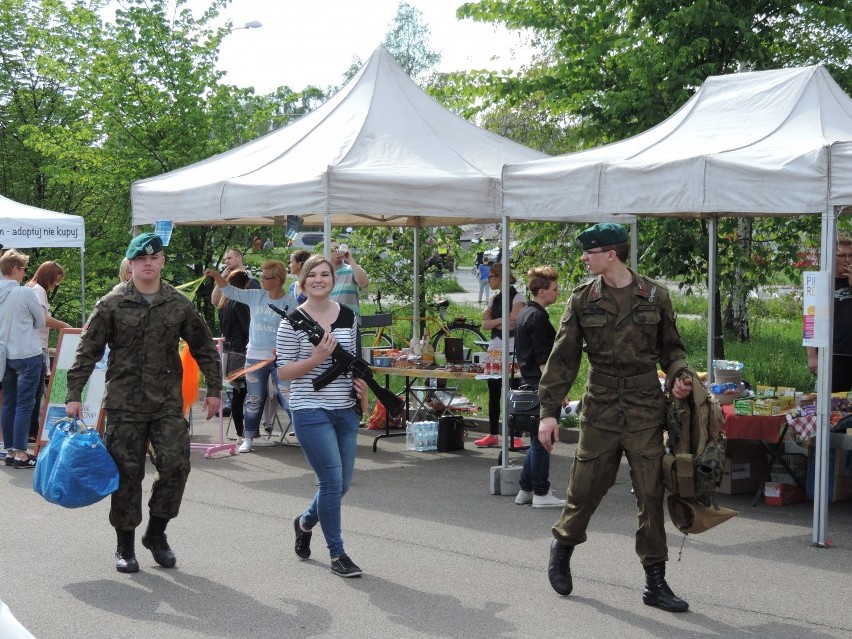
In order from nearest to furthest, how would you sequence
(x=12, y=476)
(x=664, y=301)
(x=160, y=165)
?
(x=664, y=301)
(x=12, y=476)
(x=160, y=165)

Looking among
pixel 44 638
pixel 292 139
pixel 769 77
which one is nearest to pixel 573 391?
pixel 292 139

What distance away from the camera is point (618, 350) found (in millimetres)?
5898

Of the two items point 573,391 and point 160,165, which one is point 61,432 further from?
point 160,165

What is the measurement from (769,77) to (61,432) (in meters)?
Result: 6.09

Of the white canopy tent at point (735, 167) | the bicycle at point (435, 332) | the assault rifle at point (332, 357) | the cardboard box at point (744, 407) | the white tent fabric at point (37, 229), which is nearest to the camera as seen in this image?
the assault rifle at point (332, 357)

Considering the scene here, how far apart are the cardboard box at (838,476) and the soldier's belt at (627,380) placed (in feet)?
10.9

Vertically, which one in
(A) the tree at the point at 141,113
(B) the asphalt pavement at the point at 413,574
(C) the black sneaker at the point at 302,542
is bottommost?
(B) the asphalt pavement at the point at 413,574

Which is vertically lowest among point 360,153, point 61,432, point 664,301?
point 61,432

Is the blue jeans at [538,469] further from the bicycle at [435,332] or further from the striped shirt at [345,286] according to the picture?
the bicycle at [435,332]

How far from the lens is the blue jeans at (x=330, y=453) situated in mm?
6336

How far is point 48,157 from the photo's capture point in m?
20.5

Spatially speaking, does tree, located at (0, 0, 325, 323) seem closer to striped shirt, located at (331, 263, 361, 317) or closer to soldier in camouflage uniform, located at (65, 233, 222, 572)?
striped shirt, located at (331, 263, 361, 317)

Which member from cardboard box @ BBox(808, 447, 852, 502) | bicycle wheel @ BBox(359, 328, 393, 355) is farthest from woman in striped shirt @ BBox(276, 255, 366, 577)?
bicycle wheel @ BBox(359, 328, 393, 355)

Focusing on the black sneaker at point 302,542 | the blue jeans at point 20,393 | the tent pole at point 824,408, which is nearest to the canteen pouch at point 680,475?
the tent pole at point 824,408
